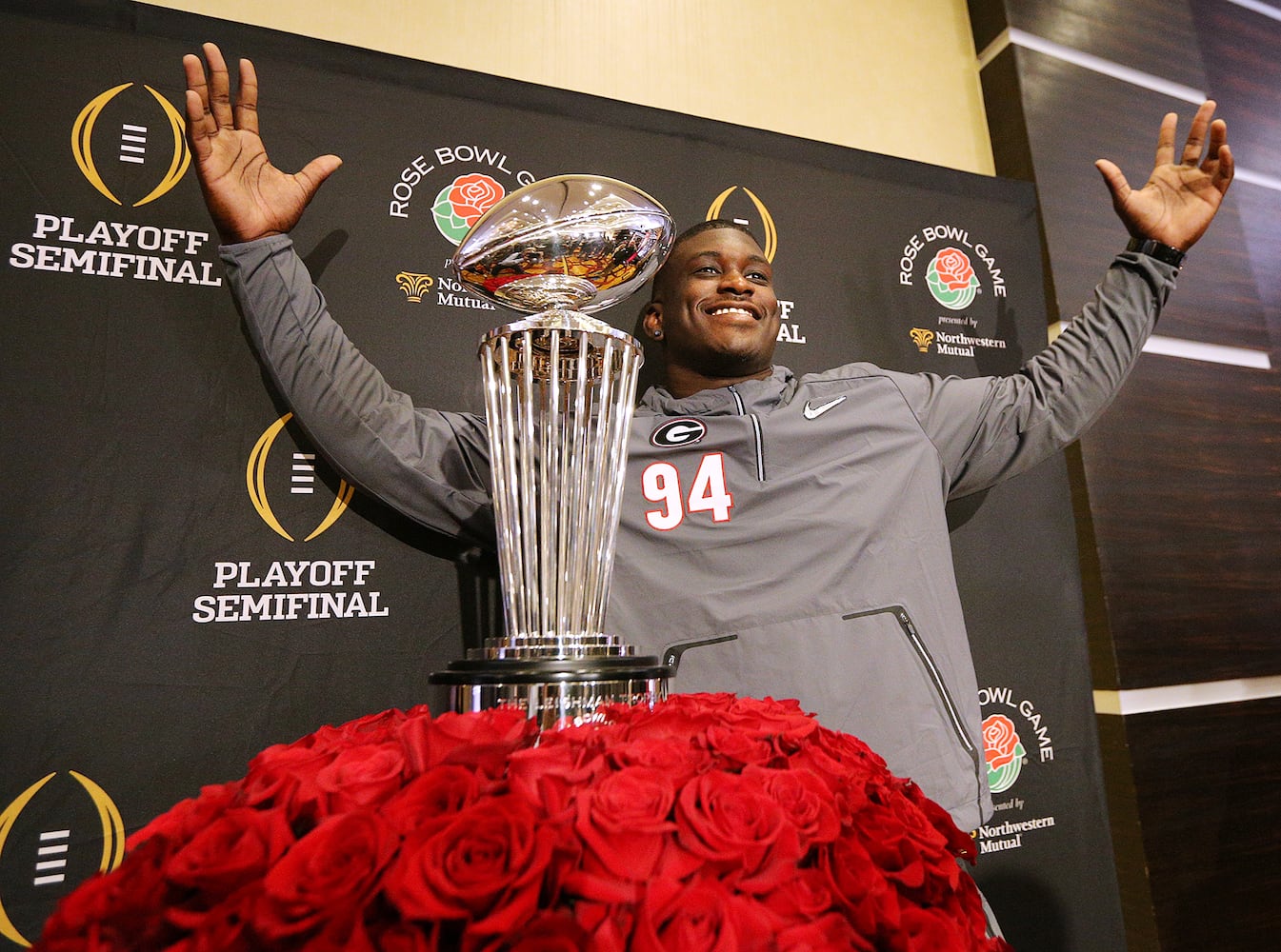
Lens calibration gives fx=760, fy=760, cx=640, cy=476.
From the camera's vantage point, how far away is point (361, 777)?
42 centimetres

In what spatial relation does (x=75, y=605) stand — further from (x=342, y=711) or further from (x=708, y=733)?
(x=708, y=733)

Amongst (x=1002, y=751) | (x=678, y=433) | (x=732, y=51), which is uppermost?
(x=732, y=51)

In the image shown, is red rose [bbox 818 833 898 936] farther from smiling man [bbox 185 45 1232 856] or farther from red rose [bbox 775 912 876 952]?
smiling man [bbox 185 45 1232 856]

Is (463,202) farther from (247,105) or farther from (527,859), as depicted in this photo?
(527,859)

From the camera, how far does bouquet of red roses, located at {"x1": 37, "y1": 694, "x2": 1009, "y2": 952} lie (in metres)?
0.34

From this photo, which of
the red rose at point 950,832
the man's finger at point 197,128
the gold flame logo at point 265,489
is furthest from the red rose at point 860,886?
the man's finger at point 197,128

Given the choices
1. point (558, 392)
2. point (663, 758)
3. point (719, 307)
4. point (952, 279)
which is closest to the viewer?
point (663, 758)

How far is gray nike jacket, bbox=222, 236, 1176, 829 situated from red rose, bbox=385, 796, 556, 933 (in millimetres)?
746

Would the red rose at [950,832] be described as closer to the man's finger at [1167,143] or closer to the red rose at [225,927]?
the red rose at [225,927]

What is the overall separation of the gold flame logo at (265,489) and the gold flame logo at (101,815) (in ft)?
1.31

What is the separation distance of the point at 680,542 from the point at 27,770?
0.91 meters

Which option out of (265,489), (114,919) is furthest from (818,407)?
(114,919)

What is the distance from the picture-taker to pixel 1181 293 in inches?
72.2

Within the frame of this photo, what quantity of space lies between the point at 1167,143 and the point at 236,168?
5.27ft
